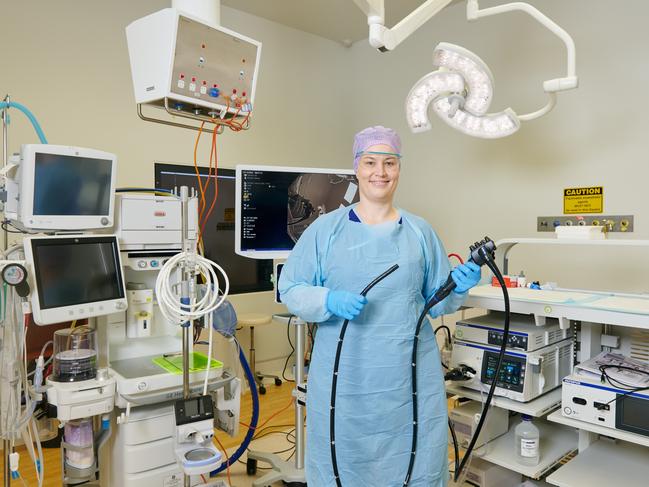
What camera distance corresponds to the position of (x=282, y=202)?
99.0 inches

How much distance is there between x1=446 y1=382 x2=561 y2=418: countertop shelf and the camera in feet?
6.17

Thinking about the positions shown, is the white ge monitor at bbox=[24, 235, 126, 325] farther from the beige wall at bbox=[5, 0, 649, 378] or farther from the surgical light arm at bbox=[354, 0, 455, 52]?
the beige wall at bbox=[5, 0, 649, 378]

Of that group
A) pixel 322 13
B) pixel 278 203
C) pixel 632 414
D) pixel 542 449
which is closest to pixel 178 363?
pixel 278 203

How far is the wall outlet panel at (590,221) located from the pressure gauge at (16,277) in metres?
2.98

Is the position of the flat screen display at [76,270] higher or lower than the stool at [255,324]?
higher

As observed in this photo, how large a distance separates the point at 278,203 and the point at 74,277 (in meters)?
1.00

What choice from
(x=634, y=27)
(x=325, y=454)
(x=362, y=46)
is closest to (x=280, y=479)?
(x=325, y=454)

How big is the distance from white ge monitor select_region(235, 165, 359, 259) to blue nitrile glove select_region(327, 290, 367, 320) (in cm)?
99

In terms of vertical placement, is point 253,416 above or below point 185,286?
below

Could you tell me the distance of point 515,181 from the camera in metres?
3.57

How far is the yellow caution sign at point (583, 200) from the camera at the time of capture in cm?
316

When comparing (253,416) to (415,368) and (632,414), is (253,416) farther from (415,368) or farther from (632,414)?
(632,414)

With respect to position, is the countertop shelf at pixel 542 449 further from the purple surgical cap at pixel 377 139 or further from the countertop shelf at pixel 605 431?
the purple surgical cap at pixel 377 139

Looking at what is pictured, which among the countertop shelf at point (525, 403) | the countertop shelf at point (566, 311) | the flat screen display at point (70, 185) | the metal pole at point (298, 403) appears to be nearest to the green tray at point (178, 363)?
the metal pole at point (298, 403)
